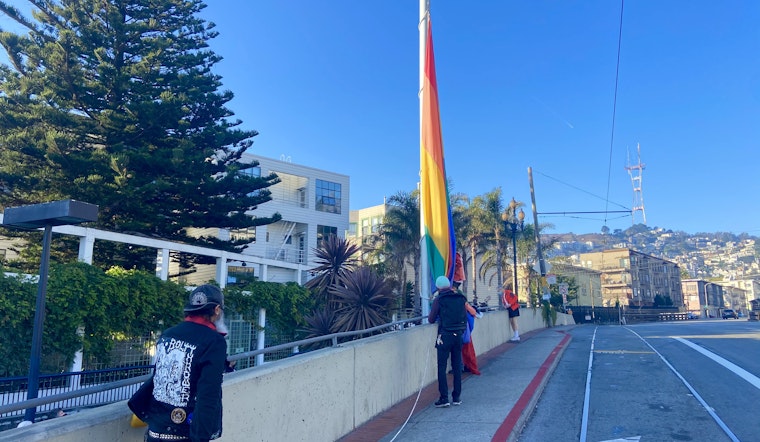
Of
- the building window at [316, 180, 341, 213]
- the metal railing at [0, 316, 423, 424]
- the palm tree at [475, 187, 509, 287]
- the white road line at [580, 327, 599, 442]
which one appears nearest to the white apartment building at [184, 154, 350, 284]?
the building window at [316, 180, 341, 213]

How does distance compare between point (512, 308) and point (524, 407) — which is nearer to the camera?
point (524, 407)

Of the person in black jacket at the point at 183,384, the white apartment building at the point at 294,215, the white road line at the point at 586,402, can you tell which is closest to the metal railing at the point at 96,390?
the person in black jacket at the point at 183,384

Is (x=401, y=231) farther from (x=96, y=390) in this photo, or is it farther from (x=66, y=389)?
(x=96, y=390)

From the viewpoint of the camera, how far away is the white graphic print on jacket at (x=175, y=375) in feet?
10.0

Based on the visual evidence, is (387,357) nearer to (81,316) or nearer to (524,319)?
(81,316)

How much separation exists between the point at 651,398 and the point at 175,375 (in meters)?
7.32

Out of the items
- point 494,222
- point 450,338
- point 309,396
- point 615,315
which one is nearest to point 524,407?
point 450,338

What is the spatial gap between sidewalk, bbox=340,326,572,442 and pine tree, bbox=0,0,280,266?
17.1 m

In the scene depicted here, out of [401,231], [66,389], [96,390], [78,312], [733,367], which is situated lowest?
[66,389]

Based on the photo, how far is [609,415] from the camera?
699 centimetres

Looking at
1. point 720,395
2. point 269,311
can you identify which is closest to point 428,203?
point 720,395

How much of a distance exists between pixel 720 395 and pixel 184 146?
68.4 feet

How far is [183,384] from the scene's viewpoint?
3.05 metres

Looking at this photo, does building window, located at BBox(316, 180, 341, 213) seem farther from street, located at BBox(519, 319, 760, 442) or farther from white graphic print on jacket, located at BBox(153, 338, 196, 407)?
white graphic print on jacket, located at BBox(153, 338, 196, 407)
